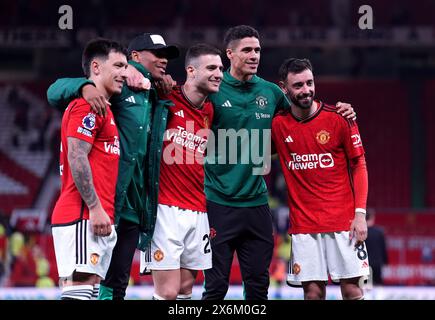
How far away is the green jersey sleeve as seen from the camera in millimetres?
5602

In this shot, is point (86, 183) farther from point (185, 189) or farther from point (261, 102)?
point (261, 102)

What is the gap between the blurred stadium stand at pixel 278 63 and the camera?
69.9ft

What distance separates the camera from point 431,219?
1811 cm

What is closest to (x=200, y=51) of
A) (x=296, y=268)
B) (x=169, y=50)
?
(x=169, y=50)

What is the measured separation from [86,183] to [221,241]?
1578 mm

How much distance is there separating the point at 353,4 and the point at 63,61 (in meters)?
8.28

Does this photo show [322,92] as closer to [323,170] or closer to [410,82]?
[410,82]

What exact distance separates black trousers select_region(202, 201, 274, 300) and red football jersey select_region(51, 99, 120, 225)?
46.4 inches

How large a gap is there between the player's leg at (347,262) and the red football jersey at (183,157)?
1101 mm

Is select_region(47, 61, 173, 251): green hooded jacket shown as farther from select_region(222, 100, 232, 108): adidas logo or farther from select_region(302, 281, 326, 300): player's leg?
select_region(302, 281, 326, 300): player's leg

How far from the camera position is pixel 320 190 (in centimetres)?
657

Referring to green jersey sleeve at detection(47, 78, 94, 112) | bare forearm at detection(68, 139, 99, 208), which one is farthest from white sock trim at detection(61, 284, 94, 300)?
green jersey sleeve at detection(47, 78, 94, 112)
